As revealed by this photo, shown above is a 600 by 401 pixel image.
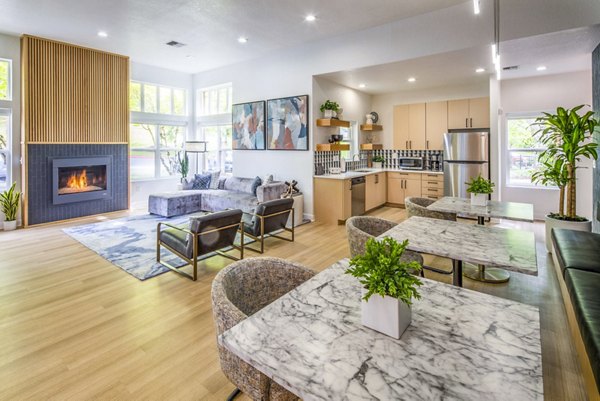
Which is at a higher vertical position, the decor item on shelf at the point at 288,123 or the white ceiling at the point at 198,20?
the white ceiling at the point at 198,20

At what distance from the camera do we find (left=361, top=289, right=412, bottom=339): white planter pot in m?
1.15

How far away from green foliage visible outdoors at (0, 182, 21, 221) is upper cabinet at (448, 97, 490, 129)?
8799 mm

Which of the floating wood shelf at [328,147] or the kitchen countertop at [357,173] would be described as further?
the floating wood shelf at [328,147]

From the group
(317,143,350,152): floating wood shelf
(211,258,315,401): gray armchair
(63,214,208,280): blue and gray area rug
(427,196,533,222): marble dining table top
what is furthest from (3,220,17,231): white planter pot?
(427,196,533,222): marble dining table top

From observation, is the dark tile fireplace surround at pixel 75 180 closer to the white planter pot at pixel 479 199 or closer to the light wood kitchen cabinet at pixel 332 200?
the light wood kitchen cabinet at pixel 332 200

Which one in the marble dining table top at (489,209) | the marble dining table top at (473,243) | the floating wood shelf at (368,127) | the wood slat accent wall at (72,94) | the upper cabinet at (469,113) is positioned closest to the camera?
the marble dining table top at (473,243)

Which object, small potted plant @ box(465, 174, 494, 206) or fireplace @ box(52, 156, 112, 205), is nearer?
small potted plant @ box(465, 174, 494, 206)

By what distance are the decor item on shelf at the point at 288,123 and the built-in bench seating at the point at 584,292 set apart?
171 inches

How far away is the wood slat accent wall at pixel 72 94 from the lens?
595 cm

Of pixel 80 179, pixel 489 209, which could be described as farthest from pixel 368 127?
pixel 80 179

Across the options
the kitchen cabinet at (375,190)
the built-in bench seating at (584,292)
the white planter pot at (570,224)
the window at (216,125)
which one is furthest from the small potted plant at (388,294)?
the window at (216,125)

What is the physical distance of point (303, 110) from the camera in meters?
6.41

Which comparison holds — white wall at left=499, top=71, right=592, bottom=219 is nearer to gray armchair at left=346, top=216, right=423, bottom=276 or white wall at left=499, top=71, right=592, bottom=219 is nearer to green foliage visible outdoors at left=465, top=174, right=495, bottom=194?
green foliage visible outdoors at left=465, top=174, right=495, bottom=194

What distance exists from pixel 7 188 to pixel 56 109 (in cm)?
170
